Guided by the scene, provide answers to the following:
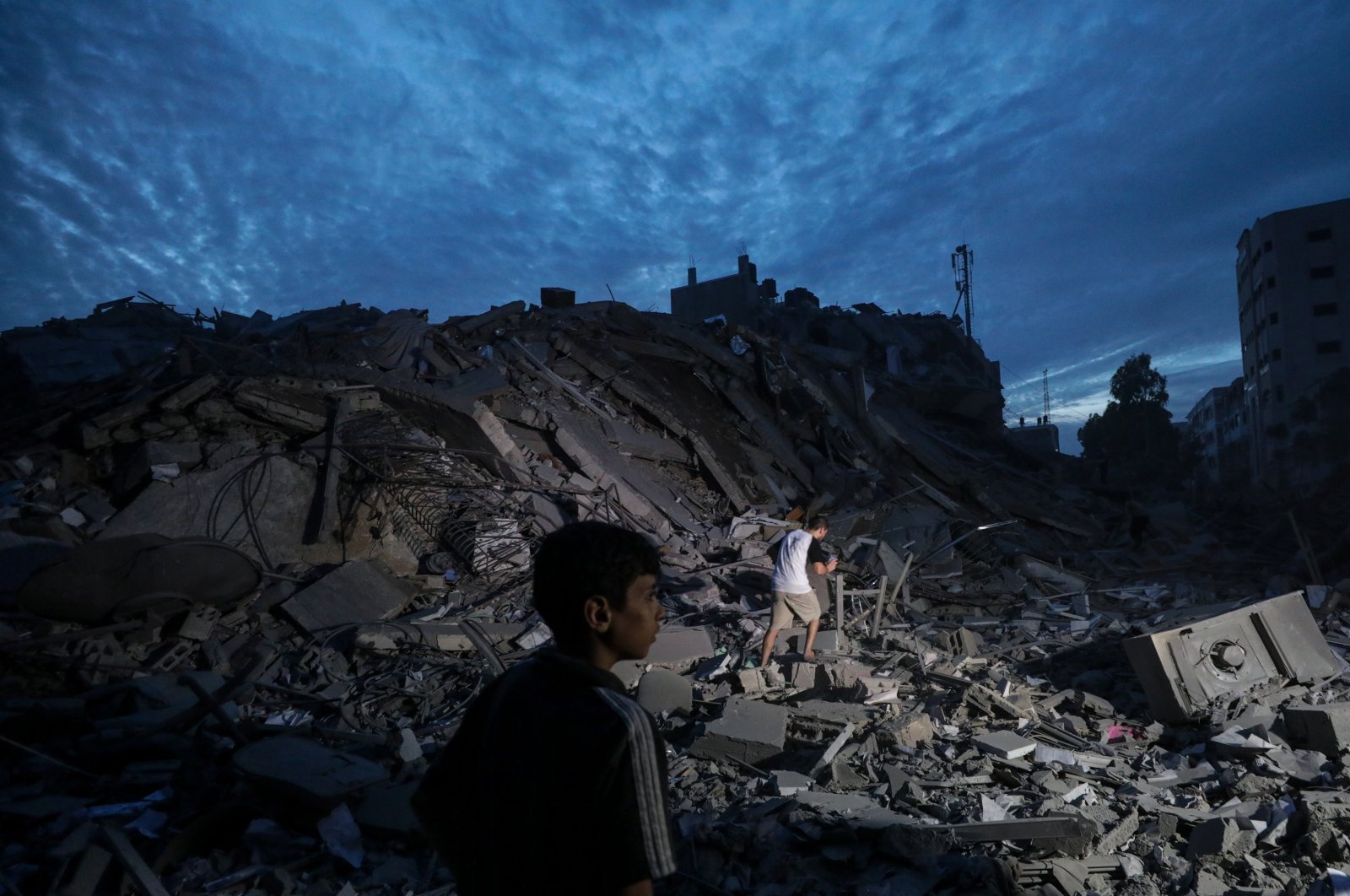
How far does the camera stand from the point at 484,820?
1.24 m

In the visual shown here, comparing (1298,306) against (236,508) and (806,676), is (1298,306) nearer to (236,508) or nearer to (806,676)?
(806,676)

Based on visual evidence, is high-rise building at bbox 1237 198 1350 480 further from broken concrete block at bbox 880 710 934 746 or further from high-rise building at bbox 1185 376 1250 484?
broken concrete block at bbox 880 710 934 746

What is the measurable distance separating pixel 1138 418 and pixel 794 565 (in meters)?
32.8

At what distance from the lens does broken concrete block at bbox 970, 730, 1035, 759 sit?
4816 mm

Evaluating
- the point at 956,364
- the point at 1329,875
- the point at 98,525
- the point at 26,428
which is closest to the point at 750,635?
the point at 1329,875

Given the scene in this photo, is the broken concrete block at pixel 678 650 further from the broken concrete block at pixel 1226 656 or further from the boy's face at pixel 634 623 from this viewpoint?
the boy's face at pixel 634 623

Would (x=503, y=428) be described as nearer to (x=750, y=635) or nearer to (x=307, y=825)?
(x=750, y=635)

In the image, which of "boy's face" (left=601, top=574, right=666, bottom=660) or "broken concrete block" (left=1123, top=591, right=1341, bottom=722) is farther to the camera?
"broken concrete block" (left=1123, top=591, right=1341, bottom=722)

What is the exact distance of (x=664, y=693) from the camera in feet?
19.3

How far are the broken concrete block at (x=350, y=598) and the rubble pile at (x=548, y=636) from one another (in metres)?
0.04

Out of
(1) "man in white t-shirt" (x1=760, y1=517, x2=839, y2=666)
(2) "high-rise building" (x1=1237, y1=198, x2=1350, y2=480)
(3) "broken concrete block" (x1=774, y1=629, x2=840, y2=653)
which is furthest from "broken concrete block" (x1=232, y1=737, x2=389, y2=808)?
(2) "high-rise building" (x1=1237, y1=198, x2=1350, y2=480)

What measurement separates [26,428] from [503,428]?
5.50 meters

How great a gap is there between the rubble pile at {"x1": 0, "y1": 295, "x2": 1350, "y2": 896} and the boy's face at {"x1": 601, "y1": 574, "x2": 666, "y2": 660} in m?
2.73

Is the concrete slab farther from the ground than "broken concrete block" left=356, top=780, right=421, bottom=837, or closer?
farther from the ground
